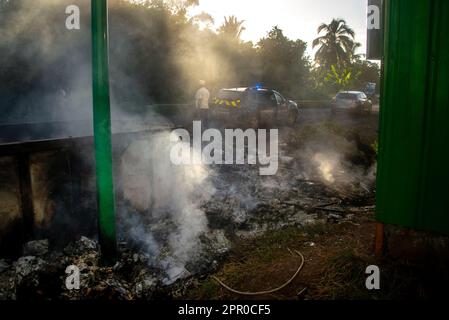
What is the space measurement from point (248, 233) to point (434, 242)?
2716 millimetres

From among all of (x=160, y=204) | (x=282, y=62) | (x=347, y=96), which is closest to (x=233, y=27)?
(x=282, y=62)

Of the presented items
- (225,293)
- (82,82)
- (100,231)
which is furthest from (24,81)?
(225,293)

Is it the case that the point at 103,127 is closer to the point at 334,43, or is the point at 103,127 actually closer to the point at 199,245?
the point at 199,245

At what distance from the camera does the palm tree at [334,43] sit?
48719 mm

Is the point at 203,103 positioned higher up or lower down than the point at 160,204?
higher up

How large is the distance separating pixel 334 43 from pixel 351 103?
33071 mm

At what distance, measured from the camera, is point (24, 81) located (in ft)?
43.0

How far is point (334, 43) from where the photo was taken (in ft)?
161

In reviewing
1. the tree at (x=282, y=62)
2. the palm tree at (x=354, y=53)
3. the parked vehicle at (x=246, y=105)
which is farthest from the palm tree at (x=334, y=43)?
the parked vehicle at (x=246, y=105)

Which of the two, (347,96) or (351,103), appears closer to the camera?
(351,103)

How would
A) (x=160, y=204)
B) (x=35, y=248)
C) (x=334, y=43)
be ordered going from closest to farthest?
(x=35, y=248), (x=160, y=204), (x=334, y=43)

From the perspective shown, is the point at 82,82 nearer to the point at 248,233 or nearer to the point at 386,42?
the point at 248,233

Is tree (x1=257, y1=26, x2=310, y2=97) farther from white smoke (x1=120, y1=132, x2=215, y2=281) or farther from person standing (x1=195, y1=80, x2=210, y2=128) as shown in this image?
white smoke (x1=120, y1=132, x2=215, y2=281)

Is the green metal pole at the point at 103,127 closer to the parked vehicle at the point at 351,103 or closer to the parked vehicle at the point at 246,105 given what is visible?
the parked vehicle at the point at 246,105
